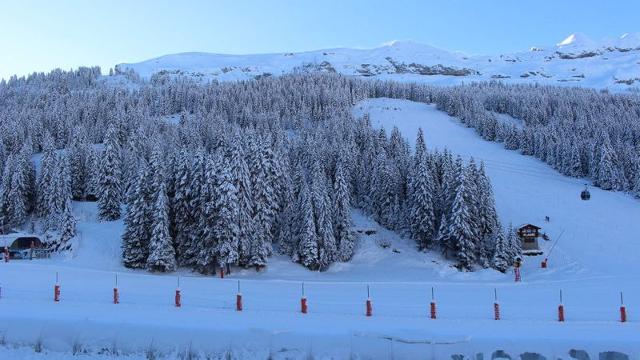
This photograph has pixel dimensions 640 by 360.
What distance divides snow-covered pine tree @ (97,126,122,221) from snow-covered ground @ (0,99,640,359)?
680 cm

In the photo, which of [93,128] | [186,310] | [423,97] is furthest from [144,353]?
[423,97]

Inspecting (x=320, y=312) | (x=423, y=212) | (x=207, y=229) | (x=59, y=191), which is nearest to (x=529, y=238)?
(x=423, y=212)

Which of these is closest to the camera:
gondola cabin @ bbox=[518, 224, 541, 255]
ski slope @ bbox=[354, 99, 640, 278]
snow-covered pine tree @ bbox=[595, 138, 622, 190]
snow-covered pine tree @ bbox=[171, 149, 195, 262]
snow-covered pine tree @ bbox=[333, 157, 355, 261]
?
snow-covered pine tree @ bbox=[171, 149, 195, 262]

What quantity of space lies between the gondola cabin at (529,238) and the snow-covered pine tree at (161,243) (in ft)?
124

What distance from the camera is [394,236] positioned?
2318 inches

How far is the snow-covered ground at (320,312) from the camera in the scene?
11820 millimetres

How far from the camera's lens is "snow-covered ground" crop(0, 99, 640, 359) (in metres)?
11.8

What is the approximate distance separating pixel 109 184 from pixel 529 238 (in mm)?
50722

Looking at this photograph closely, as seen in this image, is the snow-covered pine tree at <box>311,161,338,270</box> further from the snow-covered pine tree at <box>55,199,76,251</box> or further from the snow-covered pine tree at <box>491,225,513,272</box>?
the snow-covered pine tree at <box>55,199,76,251</box>

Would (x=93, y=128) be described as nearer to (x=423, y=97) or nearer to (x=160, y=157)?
(x=160, y=157)

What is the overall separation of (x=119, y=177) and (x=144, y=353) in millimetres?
55841

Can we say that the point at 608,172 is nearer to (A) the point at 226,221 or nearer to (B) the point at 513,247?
(B) the point at 513,247

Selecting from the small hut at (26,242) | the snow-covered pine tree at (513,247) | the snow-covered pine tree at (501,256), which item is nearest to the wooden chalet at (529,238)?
the snow-covered pine tree at (513,247)

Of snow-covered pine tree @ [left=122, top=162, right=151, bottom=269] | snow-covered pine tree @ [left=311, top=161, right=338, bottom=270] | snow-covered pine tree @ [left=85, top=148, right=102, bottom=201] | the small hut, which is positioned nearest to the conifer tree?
snow-covered pine tree @ [left=311, top=161, right=338, bottom=270]
